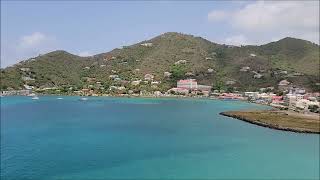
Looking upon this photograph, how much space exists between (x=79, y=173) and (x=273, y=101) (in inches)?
2098

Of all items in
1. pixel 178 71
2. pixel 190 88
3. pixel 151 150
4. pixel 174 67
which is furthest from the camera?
pixel 174 67

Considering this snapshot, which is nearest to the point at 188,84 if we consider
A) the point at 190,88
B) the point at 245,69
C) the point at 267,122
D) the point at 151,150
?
the point at 190,88

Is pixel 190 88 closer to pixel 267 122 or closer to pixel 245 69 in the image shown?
pixel 245 69

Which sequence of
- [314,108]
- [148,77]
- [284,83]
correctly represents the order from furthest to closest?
[148,77] < [284,83] < [314,108]

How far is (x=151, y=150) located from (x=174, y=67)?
7690 cm

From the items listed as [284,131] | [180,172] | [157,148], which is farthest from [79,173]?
[284,131]

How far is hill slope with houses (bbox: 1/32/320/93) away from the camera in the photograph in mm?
94562

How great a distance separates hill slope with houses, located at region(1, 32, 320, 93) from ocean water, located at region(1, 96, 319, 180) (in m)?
49.6

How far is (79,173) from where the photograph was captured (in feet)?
72.7

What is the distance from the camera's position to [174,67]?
344 ft

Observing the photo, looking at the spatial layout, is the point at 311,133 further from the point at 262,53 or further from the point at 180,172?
the point at 262,53

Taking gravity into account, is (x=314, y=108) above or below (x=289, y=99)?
below

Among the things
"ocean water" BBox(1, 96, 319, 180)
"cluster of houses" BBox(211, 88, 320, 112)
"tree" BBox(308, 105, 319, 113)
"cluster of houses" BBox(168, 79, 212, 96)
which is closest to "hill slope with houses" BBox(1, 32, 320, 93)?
"cluster of houses" BBox(168, 79, 212, 96)

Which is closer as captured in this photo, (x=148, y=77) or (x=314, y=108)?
(x=314, y=108)
